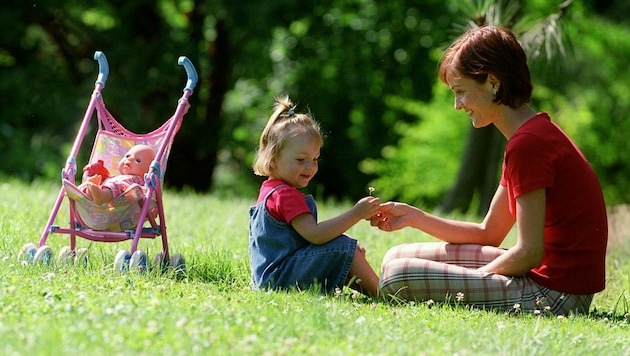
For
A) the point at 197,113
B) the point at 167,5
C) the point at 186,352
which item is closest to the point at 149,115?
the point at 197,113

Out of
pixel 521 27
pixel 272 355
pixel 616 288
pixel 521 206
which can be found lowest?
pixel 616 288

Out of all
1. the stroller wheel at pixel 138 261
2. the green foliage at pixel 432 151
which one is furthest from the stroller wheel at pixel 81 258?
the green foliage at pixel 432 151

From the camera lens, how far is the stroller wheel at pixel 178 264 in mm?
5004

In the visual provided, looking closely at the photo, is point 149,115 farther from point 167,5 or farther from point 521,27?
point 521,27

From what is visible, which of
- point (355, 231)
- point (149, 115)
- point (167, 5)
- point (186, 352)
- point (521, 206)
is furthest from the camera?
point (167, 5)

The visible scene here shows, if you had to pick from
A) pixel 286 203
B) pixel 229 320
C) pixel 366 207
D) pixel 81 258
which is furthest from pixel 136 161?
pixel 229 320

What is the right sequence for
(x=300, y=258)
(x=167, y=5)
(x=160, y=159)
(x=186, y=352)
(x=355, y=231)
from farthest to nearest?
(x=167, y=5), (x=355, y=231), (x=160, y=159), (x=300, y=258), (x=186, y=352)

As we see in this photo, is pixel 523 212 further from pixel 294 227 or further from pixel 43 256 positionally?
pixel 43 256

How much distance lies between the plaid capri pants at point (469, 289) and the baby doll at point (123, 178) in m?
1.49

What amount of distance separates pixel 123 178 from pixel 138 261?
1.85 ft

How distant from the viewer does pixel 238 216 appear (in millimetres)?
8320

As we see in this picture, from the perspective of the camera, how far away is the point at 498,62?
452 centimetres

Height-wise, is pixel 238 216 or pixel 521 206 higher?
pixel 521 206

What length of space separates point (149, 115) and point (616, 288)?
438 inches
